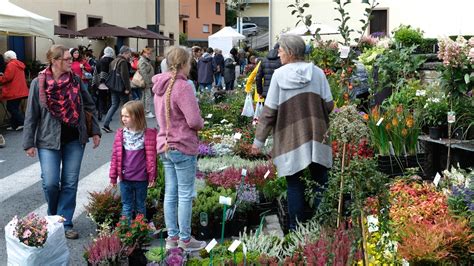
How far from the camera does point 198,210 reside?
19.5 ft

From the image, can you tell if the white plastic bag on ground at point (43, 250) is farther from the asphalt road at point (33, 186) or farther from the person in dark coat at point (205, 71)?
the person in dark coat at point (205, 71)

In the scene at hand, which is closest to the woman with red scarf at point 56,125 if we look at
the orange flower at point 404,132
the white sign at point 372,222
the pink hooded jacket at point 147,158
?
the pink hooded jacket at point 147,158

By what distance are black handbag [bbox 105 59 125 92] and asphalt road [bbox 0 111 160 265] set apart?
5.56 ft

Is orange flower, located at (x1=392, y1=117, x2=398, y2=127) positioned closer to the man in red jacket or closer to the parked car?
the man in red jacket

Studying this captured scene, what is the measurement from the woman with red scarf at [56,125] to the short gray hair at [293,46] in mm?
1943

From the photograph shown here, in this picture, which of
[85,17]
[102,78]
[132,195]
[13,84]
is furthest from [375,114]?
[85,17]

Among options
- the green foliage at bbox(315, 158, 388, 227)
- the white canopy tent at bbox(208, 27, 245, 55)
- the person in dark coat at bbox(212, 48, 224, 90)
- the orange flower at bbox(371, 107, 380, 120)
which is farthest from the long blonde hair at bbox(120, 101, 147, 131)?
the white canopy tent at bbox(208, 27, 245, 55)

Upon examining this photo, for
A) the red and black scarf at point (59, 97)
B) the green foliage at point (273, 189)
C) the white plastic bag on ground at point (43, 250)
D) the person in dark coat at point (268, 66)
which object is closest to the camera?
the white plastic bag on ground at point (43, 250)

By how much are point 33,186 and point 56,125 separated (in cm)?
284

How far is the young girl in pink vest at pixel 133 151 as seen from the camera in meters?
5.77

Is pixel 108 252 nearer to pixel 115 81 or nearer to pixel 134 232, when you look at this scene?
pixel 134 232

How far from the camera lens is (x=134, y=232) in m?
4.76

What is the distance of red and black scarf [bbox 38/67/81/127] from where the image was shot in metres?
5.75

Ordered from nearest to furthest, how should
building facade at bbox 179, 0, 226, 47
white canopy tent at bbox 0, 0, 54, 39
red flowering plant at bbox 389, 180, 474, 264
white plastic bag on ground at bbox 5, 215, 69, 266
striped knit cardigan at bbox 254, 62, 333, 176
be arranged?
red flowering plant at bbox 389, 180, 474, 264 < white plastic bag on ground at bbox 5, 215, 69, 266 < striped knit cardigan at bbox 254, 62, 333, 176 < white canopy tent at bbox 0, 0, 54, 39 < building facade at bbox 179, 0, 226, 47
